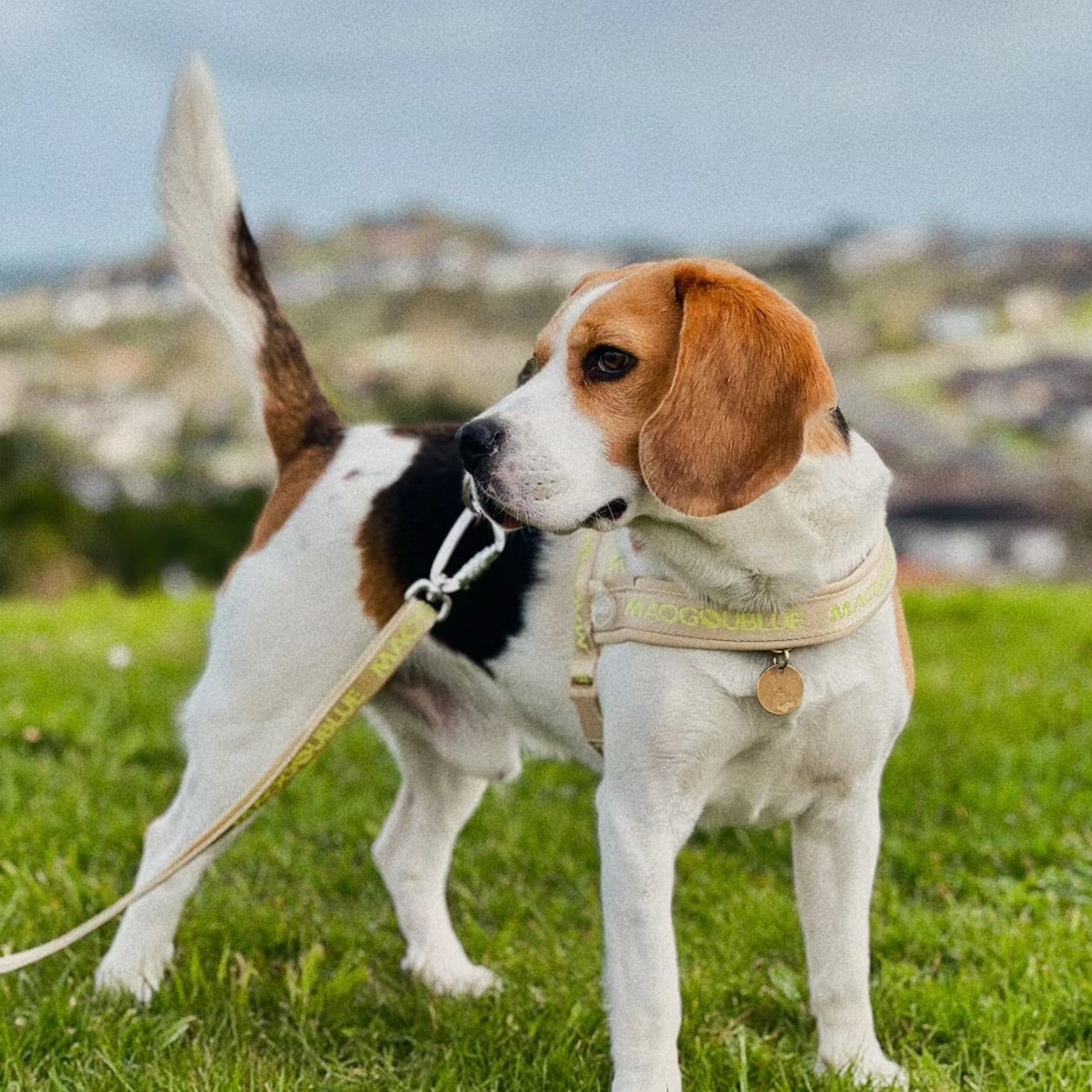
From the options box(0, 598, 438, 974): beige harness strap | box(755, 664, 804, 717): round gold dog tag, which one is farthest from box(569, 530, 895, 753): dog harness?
box(0, 598, 438, 974): beige harness strap

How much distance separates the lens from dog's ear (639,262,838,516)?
2.44 metres

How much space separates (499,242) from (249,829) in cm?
3246

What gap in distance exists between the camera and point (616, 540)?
9.71 ft

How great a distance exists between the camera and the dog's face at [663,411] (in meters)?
2.44

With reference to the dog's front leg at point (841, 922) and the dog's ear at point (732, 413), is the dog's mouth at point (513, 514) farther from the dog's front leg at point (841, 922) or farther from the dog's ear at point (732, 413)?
the dog's front leg at point (841, 922)

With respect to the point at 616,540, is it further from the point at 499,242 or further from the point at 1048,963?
the point at 499,242

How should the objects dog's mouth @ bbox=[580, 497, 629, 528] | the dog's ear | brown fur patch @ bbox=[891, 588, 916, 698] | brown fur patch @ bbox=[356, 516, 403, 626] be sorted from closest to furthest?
the dog's ear < dog's mouth @ bbox=[580, 497, 629, 528] < brown fur patch @ bbox=[891, 588, 916, 698] < brown fur patch @ bbox=[356, 516, 403, 626]

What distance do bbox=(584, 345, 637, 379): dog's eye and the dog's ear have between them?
0.39 ft

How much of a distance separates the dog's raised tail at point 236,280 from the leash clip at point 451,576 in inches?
22.9

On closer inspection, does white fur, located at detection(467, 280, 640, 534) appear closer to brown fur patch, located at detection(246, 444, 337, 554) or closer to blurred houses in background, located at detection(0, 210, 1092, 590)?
brown fur patch, located at detection(246, 444, 337, 554)

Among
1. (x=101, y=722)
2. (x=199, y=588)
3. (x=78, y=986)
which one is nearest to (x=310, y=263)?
(x=199, y=588)

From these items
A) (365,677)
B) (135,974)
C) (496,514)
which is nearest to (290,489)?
(365,677)

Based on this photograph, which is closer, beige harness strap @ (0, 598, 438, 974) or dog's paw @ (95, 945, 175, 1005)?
beige harness strap @ (0, 598, 438, 974)

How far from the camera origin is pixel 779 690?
269 cm
